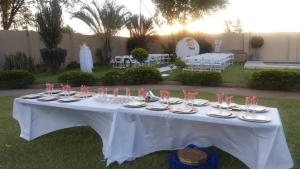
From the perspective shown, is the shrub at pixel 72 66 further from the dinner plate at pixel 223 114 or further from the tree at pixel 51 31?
the dinner plate at pixel 223 114

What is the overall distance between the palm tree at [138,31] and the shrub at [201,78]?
37.8 feet

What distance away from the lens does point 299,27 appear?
773 inches

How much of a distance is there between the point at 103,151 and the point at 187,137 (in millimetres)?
1064

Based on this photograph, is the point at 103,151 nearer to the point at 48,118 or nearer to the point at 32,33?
the point at 48,118

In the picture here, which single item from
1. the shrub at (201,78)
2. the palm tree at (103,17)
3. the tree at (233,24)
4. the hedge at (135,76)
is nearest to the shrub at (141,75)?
the hedge at (135,76)

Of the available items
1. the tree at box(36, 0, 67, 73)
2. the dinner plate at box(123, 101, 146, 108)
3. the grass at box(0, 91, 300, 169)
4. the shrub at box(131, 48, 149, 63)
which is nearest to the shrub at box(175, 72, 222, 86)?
the shrub at box(131, 48, 149, 63)

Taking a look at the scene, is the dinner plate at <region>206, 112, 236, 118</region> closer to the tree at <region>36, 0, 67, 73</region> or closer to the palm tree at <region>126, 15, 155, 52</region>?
the tree at <region>36, 0, 67, 73</region>

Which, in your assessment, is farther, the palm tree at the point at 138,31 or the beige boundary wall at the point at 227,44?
the palm tree at the point at 138,31

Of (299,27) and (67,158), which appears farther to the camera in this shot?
(299,27)

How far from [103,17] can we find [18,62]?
6258 millimetres

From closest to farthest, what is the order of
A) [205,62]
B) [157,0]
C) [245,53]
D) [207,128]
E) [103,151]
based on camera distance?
[207,128] < [103,151] < [205,62] < [245,53] < [157,0]

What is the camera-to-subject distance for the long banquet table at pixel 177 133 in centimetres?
292

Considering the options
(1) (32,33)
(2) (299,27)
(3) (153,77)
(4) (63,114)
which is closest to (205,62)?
(3) (153,77)

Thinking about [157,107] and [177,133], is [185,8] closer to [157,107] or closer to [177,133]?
[177,133]
